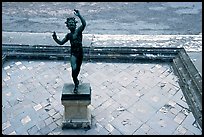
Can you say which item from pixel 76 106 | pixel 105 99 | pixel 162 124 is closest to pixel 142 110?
pixel 162 124

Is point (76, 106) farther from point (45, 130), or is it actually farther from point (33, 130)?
point (33, 130)

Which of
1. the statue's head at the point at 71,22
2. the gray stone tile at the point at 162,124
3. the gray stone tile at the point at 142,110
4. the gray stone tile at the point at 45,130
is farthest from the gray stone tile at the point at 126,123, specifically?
the statue's head at the point at 71,22

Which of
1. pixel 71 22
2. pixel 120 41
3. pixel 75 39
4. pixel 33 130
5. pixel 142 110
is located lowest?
pixel 33 130

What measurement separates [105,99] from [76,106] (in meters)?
1.14

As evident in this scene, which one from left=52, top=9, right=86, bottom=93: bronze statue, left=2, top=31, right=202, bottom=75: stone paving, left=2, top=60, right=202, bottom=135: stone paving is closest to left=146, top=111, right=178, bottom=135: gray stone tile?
left=2, top=60, right=202, bottom=135: stone paving

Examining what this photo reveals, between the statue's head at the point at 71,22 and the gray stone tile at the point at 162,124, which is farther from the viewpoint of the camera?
the gray stone tile at the point at 162,124

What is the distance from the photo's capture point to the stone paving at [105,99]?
527 centimetres

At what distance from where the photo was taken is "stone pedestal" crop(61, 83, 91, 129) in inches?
196

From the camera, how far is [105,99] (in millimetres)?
6113

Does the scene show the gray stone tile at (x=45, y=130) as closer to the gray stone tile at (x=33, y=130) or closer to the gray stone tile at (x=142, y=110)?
the gray stone tile at (x=33, y=130)

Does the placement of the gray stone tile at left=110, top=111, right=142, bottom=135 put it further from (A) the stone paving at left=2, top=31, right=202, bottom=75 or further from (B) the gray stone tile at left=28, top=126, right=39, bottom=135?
(A) the stone paving at left=2, top=31, right=202, bottom=75

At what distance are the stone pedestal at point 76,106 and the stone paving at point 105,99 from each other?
0.13 m

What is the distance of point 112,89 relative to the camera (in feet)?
21.3

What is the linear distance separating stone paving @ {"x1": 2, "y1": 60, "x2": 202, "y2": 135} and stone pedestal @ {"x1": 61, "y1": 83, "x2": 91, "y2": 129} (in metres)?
0.13
